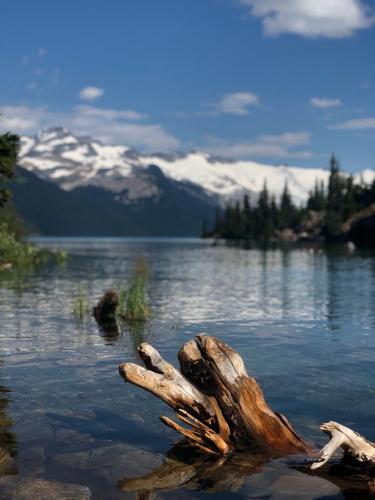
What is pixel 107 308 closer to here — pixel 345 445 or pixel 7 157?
pixel 7 157

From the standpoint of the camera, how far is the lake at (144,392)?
12516 mm

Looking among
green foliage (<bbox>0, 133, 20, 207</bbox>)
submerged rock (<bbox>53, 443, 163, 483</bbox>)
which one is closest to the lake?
submerged rock (<bbox>53, 443, 163, 483</bbox>)

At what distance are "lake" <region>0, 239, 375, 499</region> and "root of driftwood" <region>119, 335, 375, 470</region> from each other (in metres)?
0.80

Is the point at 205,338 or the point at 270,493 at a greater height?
the point at 205,338

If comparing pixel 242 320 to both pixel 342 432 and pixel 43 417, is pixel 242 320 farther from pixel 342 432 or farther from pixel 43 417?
pixel 342 432

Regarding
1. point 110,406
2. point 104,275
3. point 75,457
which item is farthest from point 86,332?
point 104,275

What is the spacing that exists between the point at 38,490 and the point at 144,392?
8.14 m

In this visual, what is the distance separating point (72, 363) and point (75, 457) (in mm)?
10140

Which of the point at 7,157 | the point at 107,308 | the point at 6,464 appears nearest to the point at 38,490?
the point at 6,464

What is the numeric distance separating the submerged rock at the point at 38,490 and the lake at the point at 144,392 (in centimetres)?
32

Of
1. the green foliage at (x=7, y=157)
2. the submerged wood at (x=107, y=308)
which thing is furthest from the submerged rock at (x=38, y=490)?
the green foliage at (x=7, y=157)

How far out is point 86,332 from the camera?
30812mm

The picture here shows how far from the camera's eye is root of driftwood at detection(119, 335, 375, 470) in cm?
1332

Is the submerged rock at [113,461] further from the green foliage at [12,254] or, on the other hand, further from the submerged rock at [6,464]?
the green foliage at [12,254]
